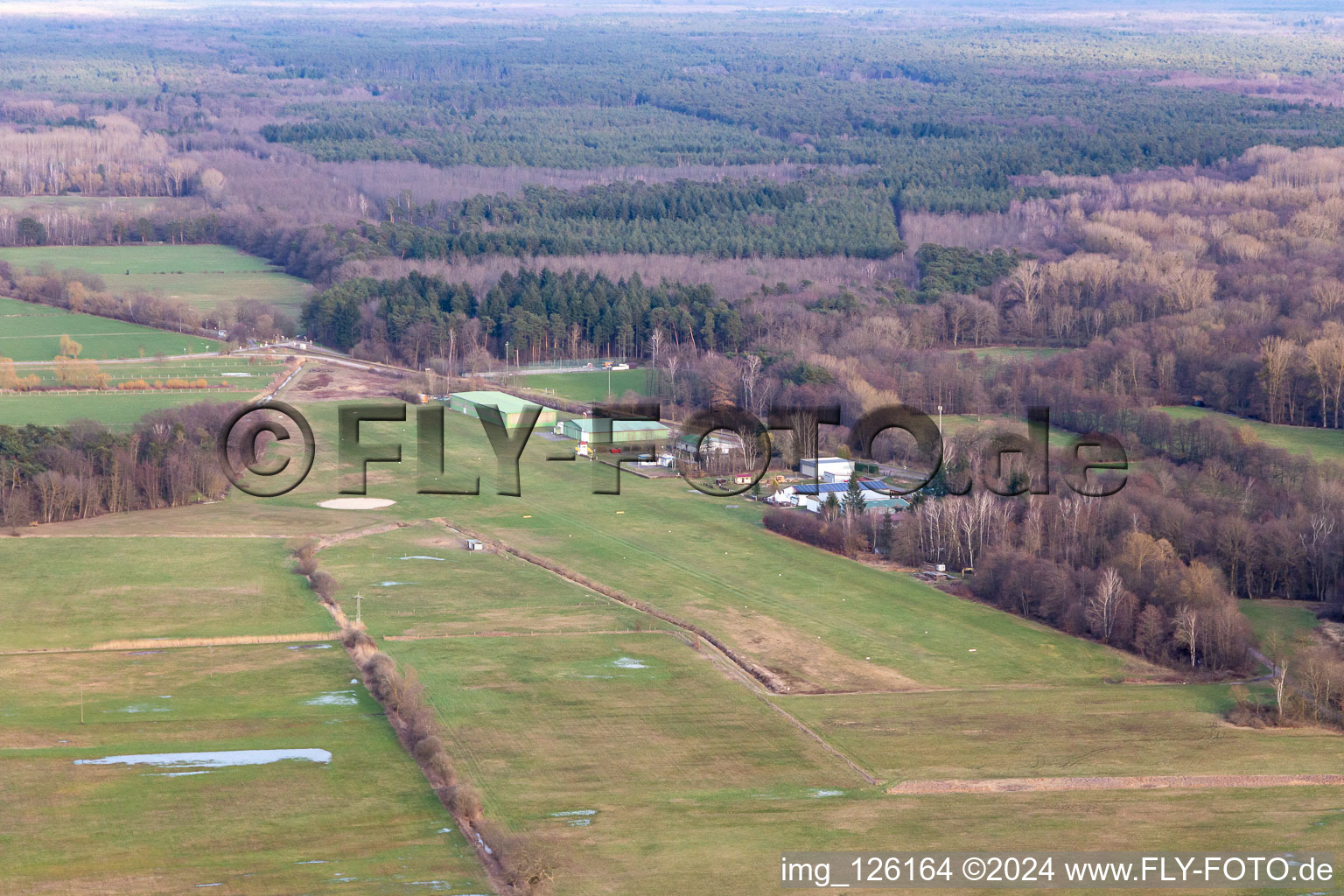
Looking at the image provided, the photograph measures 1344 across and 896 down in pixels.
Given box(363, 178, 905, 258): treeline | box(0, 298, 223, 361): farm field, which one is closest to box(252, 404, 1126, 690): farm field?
box(0, 298, 223, 361): farm field

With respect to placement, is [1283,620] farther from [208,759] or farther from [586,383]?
[586,383]

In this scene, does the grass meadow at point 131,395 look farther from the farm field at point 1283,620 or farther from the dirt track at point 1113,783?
the farm field at point 1283,620

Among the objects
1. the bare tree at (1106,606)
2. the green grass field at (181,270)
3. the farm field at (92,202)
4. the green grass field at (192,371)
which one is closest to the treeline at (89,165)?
the farm field at (92,202)

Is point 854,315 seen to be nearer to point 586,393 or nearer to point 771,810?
point 586,393

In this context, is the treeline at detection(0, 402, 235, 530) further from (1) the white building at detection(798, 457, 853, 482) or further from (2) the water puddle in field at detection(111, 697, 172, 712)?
(1) the white building at detection(798, 457, 853, 482)

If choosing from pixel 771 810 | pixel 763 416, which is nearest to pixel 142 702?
pixel 771 810

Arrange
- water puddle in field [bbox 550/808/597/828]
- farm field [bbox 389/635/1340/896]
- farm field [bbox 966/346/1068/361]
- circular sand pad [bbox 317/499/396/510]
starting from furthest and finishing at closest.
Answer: farm field [bbox 966/346/1068/361] → circular sand pad [bbox 317/499/396/510] → water puddle in field [bbox 550/808/597/828] → farm field [bbox 389/635/1340/896]
